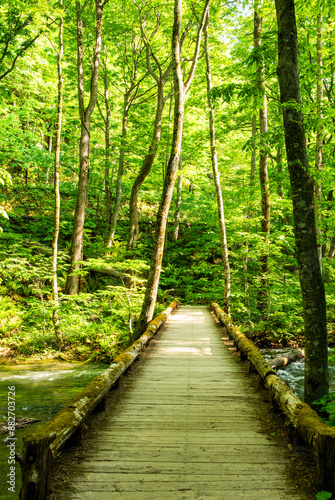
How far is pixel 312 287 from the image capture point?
4.31 metres

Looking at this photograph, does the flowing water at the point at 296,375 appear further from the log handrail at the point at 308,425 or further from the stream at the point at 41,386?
the log handrail at the point at 308,425

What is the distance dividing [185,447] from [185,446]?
20 mm

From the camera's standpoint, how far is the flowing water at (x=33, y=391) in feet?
14.5

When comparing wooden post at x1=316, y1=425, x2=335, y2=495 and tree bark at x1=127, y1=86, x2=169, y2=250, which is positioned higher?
tree bark at x1=127, y1=86, x2=169, y2=250

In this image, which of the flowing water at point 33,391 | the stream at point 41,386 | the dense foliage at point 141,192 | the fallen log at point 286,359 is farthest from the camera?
the dense foliage at point 141,192

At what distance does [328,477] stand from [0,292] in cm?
1147

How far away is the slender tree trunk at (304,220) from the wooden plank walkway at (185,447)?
3.00 ft

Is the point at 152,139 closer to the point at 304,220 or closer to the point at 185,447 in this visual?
the point at 304,220

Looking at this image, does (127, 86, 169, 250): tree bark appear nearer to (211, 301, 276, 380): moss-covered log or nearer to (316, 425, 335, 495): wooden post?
(211, 301, 276, 380): moss-covered log

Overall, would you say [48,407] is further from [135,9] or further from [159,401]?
[135,9]

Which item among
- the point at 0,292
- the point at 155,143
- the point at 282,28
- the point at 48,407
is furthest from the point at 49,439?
the point at 155,143

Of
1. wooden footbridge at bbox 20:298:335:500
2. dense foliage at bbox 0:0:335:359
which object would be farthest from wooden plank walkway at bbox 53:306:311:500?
dense foliage at bbox 0:0:335:359

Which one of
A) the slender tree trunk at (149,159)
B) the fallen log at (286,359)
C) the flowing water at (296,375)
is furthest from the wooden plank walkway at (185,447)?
the slender tree trunk at (149,159)

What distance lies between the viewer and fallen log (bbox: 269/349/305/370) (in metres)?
7.81
